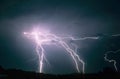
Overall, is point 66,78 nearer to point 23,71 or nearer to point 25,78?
point 25,78

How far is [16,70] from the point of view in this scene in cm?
4394

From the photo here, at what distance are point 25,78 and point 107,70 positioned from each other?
1643 centimetres

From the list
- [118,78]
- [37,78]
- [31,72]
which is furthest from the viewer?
[31,72]

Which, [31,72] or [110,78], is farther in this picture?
[31,72]

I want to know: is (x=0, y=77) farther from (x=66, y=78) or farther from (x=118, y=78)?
(x=118, y=78)

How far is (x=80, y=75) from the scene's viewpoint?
35.0m

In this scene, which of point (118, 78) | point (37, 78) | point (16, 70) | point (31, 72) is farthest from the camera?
point (16, 70)

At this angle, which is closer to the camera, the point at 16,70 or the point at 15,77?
the point at 15,77

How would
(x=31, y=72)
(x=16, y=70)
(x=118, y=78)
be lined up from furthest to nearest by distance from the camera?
(x=16, y=70), (x=31, y=72), (x=118, y=78)

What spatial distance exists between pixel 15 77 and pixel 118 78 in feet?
44.5

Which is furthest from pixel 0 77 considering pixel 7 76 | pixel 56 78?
pixel 56 78

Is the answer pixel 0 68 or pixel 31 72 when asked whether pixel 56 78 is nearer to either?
pixel 31 72

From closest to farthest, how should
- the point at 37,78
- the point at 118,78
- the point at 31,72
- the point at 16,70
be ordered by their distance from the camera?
the point at 118,78, the point at 37,78, the point at 31,72, the point at 16,70

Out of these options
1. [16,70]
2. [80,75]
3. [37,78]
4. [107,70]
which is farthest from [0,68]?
[107,70]
